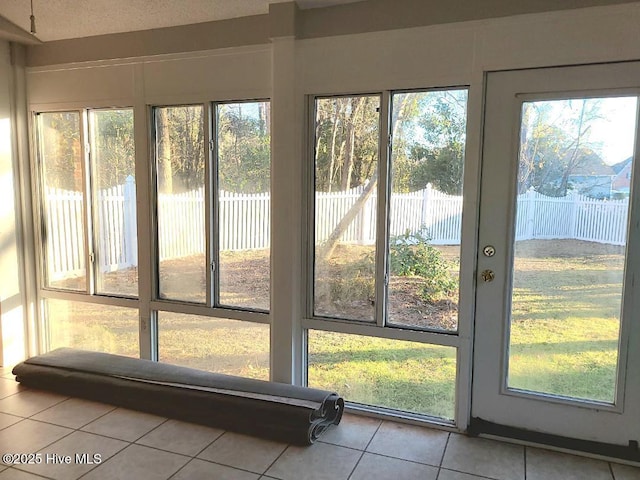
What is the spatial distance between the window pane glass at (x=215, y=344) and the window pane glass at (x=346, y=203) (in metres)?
0.62

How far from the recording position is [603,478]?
2.40 metres

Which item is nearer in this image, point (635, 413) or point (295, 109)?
point (635, 413)

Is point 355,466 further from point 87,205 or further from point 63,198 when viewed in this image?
point 63,198

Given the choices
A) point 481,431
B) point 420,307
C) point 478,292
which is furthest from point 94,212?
point 481,431

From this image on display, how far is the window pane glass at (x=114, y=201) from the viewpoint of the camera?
363 cm

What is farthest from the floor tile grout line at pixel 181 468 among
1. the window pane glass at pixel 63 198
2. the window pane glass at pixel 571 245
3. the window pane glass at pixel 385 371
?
the window pane glass at pixel 63 198

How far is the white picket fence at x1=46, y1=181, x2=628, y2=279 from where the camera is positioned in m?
2.55

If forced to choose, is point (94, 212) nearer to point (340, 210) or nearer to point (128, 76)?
point (128, 76)

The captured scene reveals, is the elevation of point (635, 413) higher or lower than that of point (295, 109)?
lower

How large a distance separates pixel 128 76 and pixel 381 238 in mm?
2199

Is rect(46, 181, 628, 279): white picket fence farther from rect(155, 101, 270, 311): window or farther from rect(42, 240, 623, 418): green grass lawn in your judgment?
rect(42, 240, 623, 418): green grass lawn

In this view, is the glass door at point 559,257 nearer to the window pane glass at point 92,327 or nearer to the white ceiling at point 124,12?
the white ceiling at point 124,12

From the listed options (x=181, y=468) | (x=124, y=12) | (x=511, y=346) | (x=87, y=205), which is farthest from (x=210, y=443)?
(x=124, y=12)

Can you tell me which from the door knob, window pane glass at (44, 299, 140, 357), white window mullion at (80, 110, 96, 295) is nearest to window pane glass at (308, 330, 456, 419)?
the door knob
